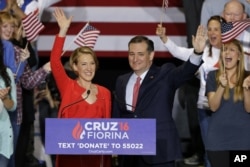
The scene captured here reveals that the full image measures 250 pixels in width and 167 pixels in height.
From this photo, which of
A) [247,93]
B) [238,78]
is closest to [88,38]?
[238,78]

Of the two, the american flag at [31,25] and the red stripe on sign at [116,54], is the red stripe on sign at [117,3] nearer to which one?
the red stripe on sign at [116,54]

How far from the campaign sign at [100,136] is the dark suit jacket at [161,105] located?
0.65 m

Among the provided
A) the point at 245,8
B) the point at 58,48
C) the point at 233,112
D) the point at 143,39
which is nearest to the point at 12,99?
the point at 58,48

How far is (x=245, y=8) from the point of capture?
887 centimetres

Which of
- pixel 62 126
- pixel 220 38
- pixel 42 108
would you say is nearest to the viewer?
pixel 62 126

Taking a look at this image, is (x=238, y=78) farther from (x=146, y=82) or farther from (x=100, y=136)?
(x=100, y=136)

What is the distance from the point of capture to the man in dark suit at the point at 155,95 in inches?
285

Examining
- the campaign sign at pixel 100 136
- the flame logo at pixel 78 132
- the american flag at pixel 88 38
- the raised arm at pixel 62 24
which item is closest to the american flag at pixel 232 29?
the american flag at pixel 88 38

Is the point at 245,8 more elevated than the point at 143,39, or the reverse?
the point at 245,8

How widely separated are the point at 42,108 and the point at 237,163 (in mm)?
2851

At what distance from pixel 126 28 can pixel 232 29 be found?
238 centimetres

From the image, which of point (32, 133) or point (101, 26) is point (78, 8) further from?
point (32, 133)

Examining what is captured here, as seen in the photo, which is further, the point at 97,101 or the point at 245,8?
the point at 245,8

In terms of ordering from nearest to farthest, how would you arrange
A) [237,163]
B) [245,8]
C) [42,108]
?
[237,163], [245,8], [42,108]
